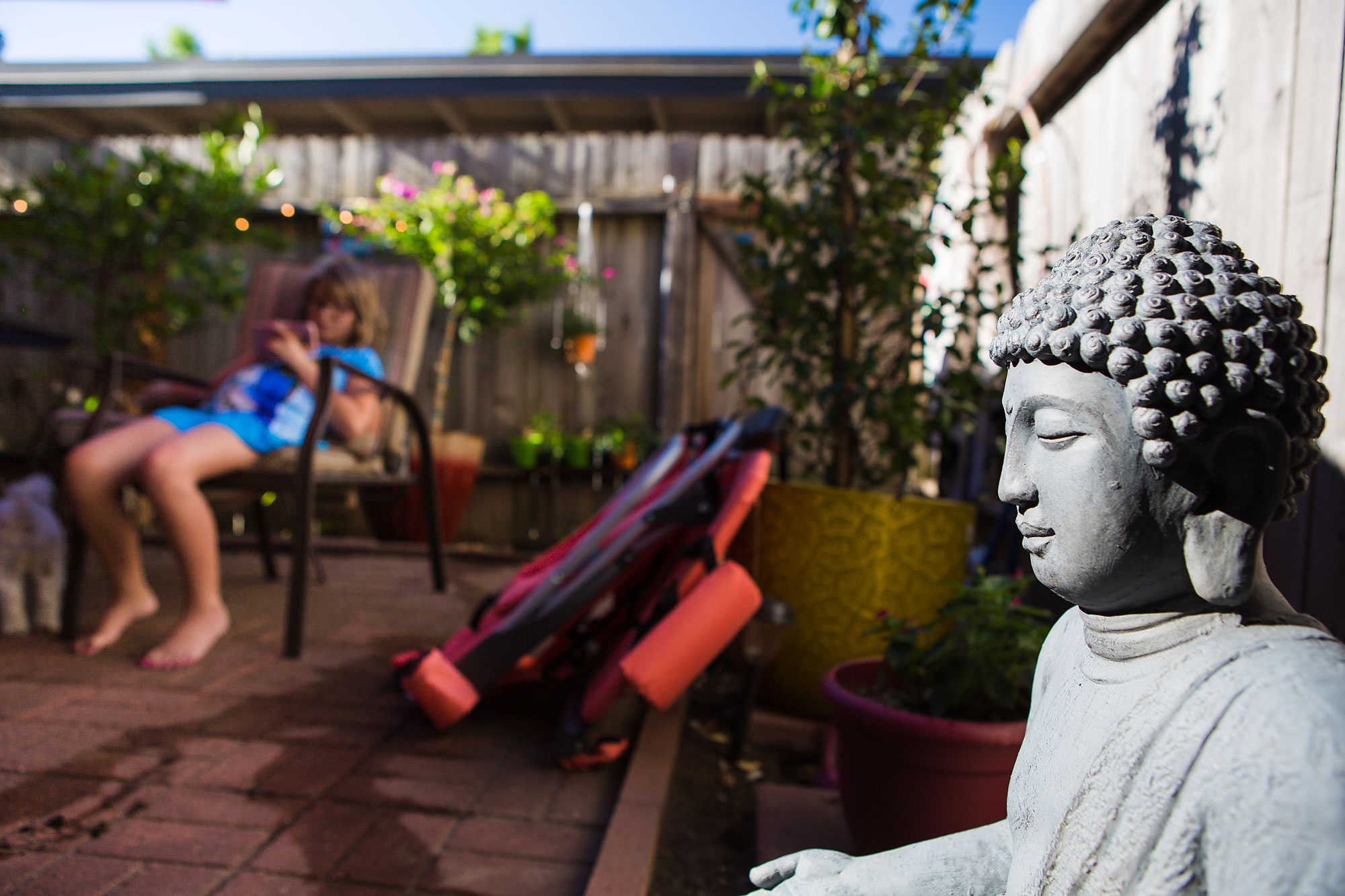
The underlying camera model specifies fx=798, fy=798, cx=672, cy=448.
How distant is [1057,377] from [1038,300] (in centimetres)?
7

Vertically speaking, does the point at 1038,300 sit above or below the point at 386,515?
above

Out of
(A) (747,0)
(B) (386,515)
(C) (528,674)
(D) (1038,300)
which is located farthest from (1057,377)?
(A) (747,0)

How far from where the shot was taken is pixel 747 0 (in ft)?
18.3

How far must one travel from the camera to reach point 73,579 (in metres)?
2.39

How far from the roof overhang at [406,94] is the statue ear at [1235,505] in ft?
15.2

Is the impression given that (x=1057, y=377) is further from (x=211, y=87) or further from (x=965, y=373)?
(x=211, y=87)

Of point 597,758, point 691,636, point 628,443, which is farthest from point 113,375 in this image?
point 628,443

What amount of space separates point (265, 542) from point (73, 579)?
3.31 ft

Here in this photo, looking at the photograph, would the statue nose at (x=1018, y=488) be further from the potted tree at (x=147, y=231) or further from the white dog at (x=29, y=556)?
the potted tree at (x=147, y=231)

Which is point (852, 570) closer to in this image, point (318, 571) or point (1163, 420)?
point (1163, 420)

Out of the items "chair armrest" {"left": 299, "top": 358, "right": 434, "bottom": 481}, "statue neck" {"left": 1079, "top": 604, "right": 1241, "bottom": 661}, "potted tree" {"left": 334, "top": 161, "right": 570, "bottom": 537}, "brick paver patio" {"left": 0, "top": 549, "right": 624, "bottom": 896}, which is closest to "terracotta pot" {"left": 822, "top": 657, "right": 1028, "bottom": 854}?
"brick paver patio" {"left": 0, "top": 549, "right": 624, "bottom": 896}

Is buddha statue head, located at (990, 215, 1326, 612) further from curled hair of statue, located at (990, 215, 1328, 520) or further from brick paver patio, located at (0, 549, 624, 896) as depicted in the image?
brick paver patio, located at (0, 549, 624, 896)

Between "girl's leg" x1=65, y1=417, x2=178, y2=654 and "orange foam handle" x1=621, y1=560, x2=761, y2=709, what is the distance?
168 cm

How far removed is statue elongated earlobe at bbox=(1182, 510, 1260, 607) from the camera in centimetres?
53
